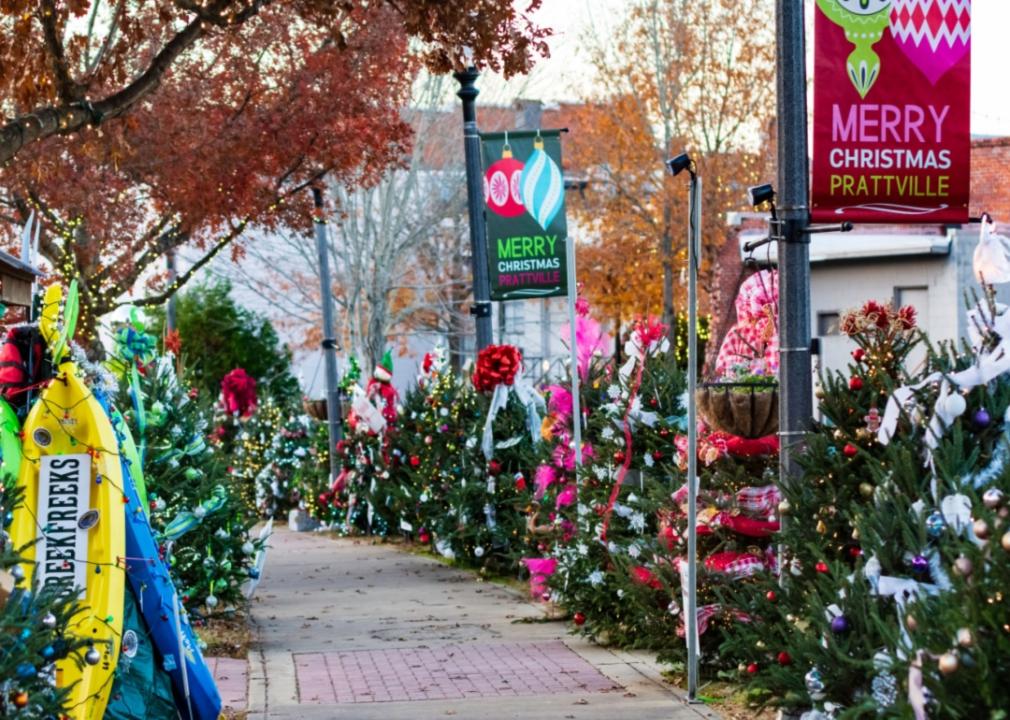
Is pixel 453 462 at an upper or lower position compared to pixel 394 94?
lower

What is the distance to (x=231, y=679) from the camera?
405 inches

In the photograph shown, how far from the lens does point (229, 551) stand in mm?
12102

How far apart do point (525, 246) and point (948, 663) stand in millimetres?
10282

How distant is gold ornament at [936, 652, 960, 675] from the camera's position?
446cm

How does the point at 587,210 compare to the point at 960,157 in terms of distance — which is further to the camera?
the point at 587,210

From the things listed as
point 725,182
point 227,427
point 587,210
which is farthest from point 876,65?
point 587,210

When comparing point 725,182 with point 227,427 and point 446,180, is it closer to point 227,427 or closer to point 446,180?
point 446,180

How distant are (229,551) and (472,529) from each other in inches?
194

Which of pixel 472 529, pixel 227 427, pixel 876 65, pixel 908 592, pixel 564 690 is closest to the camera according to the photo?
pixel 908 592

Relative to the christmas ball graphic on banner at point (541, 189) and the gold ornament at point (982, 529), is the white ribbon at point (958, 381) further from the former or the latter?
the christmas ball graphic on banner at point (541, 189)

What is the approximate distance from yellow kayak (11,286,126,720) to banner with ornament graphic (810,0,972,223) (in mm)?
3624

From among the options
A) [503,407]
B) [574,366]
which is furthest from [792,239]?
[503,407]

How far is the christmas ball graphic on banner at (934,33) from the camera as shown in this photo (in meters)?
7.69

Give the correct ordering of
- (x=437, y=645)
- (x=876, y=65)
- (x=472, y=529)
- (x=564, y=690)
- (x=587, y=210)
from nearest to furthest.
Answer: (x=876, y=65), (x=564, y=690), (x=437, y=645), (x=472, y=529), (x=587, y=210)
